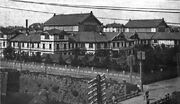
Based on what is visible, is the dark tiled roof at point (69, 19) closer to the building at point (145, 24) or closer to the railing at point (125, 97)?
the building at point (145, 24)

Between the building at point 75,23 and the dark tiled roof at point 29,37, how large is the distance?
8.9 inches

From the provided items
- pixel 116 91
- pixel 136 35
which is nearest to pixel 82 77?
pixel 116 91

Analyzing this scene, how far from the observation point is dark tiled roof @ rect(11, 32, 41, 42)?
4055 mm

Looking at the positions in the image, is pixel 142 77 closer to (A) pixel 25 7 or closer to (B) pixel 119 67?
(B) pixel 119 67

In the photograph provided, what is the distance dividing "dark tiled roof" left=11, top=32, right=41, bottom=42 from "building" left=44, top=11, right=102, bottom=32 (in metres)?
0.23

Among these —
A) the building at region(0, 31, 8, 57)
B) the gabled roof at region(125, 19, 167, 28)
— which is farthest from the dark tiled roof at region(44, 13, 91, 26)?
the gabled roof at region(125, 19, 167, 28)

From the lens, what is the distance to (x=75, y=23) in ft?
14.3

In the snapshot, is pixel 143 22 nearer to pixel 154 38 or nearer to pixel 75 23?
pixel 154 38

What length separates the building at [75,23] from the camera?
167 inches

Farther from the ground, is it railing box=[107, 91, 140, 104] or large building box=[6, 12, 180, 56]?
large building box=[6, 12, 180, 56]

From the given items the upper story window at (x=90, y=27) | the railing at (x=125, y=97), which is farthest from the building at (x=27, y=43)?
the railing at (x=125, y=97)

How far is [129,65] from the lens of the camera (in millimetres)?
5102

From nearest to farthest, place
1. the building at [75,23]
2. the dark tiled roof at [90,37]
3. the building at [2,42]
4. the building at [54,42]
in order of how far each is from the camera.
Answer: the building at [2,42] < the building at [54,42] < the dark tiled roof at [90,37] < the building at [75,23]

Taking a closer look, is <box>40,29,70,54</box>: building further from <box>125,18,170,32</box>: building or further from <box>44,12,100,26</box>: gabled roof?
<box>125,18,170,32</box>: building
